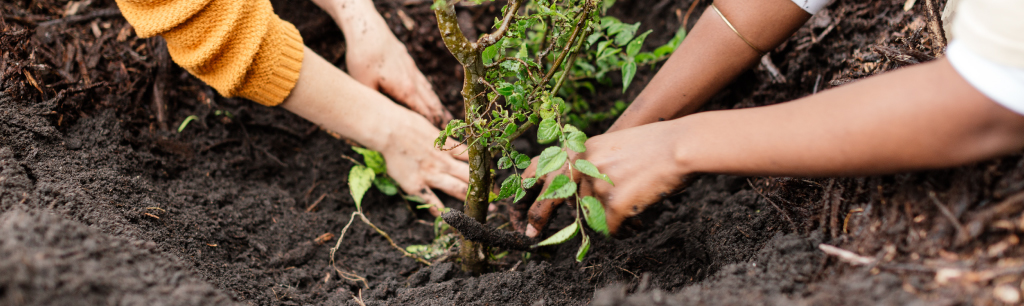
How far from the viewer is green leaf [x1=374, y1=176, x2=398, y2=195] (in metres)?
1.89

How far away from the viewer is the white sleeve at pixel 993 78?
73 centimetres

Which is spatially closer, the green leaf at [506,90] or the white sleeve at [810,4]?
the green leaf at [506,90]

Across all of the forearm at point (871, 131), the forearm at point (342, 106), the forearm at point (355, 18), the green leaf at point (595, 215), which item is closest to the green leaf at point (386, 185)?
the forearm at point (342, 106)

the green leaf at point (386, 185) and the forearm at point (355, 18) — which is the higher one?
the forearm at point (355, 18)

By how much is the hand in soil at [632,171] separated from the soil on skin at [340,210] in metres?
0.08

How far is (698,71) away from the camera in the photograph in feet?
4.83

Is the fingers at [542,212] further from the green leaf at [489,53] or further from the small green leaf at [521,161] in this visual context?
the green leaf at [489,53]

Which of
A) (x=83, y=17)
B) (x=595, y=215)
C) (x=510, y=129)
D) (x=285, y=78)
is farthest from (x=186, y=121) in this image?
(x=595, y=215)

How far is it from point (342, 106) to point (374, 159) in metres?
0.23

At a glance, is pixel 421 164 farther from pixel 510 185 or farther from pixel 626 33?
pixel 626 33

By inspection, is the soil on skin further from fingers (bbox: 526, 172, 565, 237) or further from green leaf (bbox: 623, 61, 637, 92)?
green leaf (bbox: 623, 61, 637, 92)

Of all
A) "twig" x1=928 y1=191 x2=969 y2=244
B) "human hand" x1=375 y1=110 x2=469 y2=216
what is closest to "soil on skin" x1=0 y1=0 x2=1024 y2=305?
"twig" x1=928 y1=191 x2=969 y2=244

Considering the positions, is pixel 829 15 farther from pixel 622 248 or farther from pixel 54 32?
pixel 54 32

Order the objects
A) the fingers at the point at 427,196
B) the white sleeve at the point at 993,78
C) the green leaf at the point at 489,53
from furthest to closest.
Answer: the fingers at the point at 427,196, the green leaf at the point at 489,53, the white sleeve at the point at 993,78
